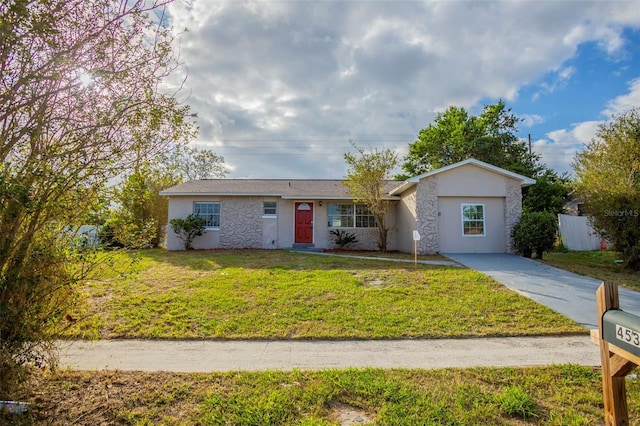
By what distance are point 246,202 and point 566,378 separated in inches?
550

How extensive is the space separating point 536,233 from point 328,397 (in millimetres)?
11851

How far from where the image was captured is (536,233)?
1183 centimetres

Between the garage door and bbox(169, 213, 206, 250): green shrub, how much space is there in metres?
11.0

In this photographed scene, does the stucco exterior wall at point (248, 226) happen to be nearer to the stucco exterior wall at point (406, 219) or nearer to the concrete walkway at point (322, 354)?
the stucco exterior wall at point (406, 219)

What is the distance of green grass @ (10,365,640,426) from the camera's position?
2844 millimetres

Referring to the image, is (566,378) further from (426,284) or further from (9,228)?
(9,228)

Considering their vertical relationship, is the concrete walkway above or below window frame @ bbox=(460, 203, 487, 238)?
below

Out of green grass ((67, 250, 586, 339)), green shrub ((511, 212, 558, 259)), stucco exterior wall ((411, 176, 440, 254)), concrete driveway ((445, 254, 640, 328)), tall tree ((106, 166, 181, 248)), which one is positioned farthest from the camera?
stucco exterior wall ((411, 176, 440, 254))

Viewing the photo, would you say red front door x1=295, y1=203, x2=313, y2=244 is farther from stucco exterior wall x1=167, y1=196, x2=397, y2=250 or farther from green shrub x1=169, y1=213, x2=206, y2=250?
green shrub x1=169, y1=213, x2=206, y2=250

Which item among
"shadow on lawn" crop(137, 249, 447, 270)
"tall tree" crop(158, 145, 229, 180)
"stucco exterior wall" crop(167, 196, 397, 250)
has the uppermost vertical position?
"tall tree" crop(158, 145, 229, 180)

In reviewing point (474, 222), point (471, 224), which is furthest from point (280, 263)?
point (474, 222)

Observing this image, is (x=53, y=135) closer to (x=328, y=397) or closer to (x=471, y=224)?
(x=328, y=397)

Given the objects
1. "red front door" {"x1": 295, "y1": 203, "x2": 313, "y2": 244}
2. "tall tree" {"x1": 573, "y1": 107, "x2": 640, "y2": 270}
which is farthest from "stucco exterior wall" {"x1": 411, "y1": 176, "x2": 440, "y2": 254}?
"red front door" {"x1": 295, "y1": 203, "x2": 313, "y2": 244}

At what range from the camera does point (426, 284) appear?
312 inches
